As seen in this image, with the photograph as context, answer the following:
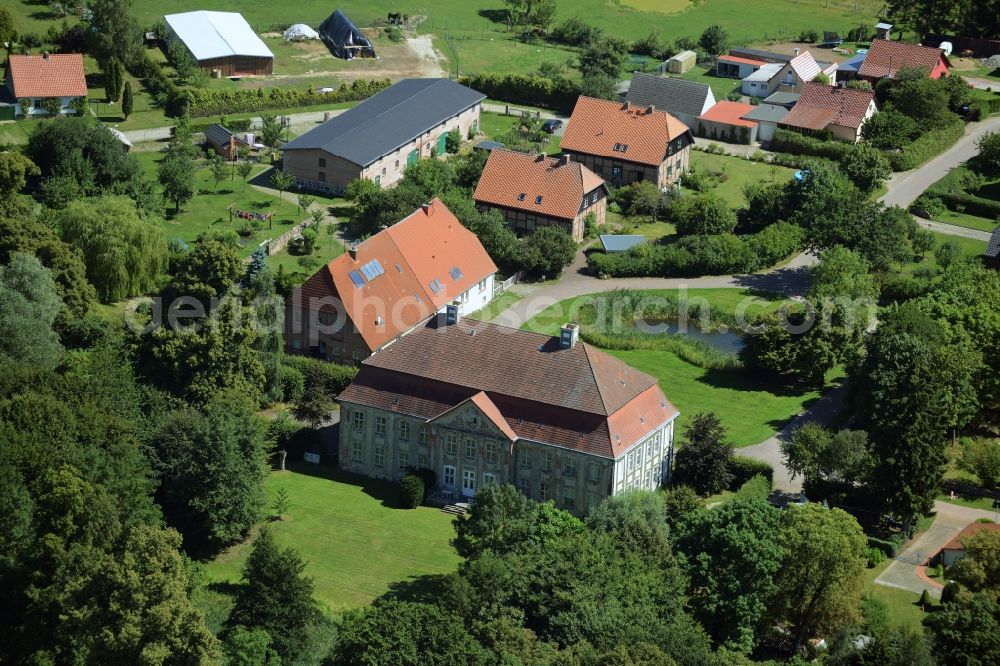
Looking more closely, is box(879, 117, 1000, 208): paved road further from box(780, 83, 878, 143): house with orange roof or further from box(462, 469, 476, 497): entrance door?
box(462, 469, 476, 497): entrance door

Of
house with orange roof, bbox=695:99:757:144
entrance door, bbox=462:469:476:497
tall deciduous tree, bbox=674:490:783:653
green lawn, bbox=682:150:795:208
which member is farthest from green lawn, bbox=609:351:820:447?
house with orange roof, bbox=695:99:757:144

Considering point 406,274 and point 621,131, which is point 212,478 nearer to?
point 406,274

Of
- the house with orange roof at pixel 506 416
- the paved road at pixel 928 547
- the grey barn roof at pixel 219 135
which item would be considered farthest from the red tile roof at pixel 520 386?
the grey barn roof at pixel 219 135

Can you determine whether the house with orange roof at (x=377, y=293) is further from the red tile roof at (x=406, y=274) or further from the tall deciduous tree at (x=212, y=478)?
the tall deciduous tree at (x=212, y=478)

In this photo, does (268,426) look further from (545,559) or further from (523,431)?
(545,559)

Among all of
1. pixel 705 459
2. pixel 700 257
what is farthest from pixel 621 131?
pixel 705 459

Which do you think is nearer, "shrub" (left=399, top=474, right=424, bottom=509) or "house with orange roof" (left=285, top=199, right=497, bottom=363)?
"shrub" (left=399, top=474, right=424, bottom=509)
